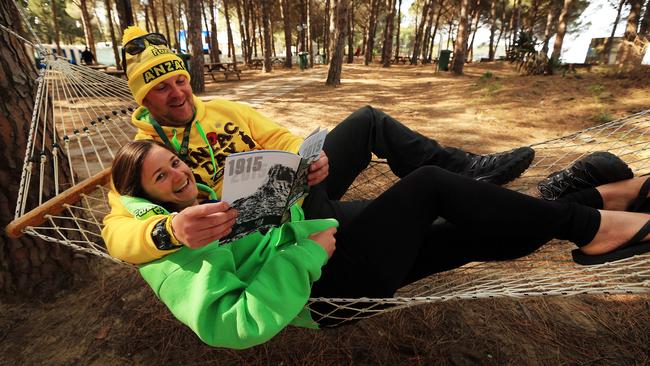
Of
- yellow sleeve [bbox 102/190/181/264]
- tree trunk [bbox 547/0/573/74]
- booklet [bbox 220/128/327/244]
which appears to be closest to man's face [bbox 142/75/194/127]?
yellow sleeve [bbox 102/190/181/264]

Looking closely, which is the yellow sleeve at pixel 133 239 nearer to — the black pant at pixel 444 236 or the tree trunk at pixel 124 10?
the black pant at pixel 444 236

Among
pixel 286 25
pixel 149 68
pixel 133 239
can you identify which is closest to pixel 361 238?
pixel 133 239

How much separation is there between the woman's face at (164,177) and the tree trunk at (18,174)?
1.02 meters

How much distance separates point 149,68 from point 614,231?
1716 mm

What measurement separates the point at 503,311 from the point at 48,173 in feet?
7.50

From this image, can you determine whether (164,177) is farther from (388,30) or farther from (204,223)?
(388,30)

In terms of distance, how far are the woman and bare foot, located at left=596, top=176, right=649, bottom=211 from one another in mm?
291

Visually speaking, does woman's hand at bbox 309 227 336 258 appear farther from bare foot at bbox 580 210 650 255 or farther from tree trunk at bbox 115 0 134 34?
tree trunk at bbox 115 0 134 34

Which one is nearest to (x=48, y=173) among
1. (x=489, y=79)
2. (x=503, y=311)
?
(x=503, y=311)

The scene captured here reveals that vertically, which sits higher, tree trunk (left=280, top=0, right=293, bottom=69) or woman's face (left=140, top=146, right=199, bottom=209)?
tree trunk (left=280, top=0, right=293, bottom=69)

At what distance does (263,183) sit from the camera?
84cm

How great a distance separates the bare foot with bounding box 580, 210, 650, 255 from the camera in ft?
3.65

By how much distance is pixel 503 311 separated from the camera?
158cm

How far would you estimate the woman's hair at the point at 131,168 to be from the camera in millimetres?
1020
